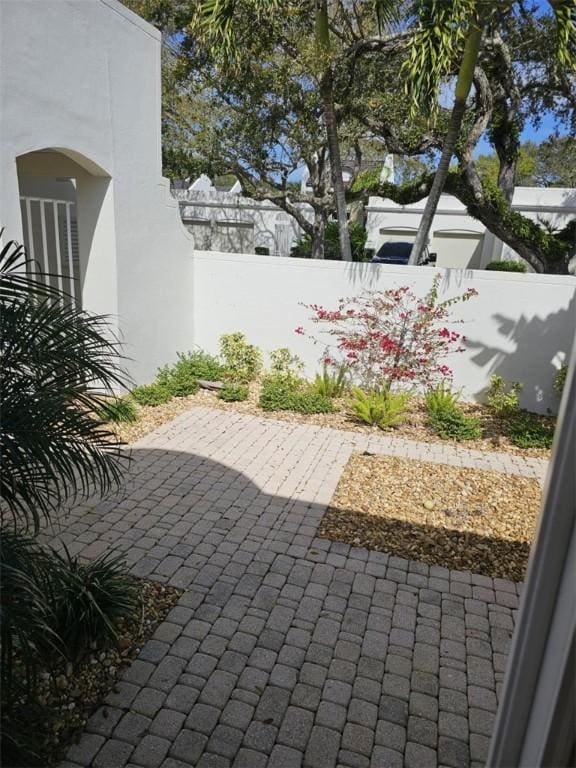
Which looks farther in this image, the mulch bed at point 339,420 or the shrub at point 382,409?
the shrub at point 382,409

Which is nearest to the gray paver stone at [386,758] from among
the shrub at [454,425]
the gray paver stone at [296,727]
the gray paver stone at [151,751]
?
the gray paver stone at [296,727]

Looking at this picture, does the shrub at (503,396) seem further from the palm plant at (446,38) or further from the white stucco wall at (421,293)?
the palm plant at (446,38)

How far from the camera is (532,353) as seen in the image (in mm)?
6863

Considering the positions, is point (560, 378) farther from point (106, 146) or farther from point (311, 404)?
point (106, 146)

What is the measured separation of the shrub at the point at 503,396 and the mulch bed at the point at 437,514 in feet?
5.36

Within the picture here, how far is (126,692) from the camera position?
257 cm

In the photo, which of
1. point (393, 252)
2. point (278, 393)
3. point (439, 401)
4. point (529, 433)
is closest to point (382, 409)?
point (439, 401)

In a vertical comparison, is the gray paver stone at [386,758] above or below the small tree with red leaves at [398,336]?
below

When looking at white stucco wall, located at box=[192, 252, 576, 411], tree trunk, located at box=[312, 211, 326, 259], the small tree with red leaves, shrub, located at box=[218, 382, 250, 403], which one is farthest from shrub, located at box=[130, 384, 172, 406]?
tree trunk, located at box=[312, 211, 326, 259]

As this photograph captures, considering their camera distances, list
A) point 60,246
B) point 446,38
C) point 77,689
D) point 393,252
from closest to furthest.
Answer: point 77,689
point 446,38
point 60,246
point 393,252

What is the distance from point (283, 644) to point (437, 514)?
2.09m

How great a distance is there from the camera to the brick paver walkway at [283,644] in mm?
2371

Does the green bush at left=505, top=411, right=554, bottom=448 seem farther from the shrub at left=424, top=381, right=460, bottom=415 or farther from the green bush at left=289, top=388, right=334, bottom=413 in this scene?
the green bush at left=289, top=388, right=334, bottom=413

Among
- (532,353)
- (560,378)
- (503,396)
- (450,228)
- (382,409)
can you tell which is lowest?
(382,409)
